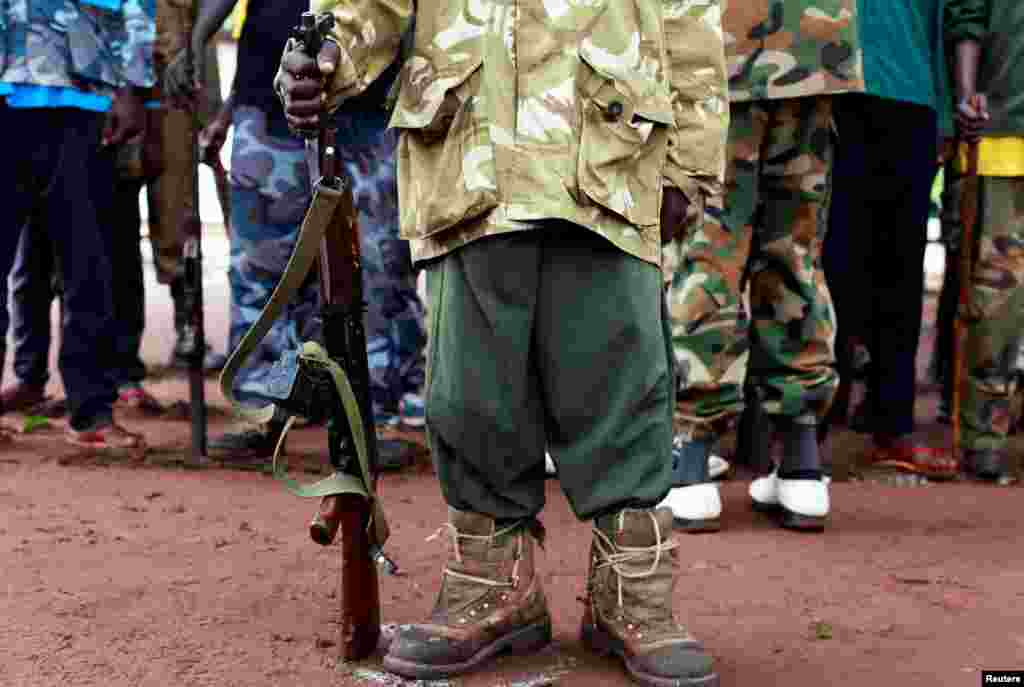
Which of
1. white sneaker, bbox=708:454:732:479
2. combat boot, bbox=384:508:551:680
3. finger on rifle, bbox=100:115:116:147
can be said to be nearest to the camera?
combat boot, bbox=384:508:551:680

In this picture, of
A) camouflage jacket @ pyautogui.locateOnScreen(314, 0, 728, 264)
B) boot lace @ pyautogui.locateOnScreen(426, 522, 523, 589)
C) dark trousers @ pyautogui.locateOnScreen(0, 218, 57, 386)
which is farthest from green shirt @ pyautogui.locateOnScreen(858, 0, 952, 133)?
dark trousers @ pyautogui.locateOnScreen(0, 218, 57, 386)

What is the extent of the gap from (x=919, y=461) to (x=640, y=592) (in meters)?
2.42

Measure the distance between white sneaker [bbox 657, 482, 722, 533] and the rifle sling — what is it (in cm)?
147

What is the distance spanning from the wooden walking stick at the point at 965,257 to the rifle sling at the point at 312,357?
109 inches

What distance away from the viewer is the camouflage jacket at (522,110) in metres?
2.64

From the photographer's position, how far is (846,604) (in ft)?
11.0

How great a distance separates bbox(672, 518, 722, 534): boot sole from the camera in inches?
157

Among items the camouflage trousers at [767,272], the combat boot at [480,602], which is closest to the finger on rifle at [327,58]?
→ the combat boot at [480,602]

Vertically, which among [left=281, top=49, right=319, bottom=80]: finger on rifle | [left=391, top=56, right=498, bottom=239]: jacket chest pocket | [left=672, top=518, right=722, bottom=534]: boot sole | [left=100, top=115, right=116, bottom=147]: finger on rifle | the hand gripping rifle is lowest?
[left=672, top=518, right=722, bottom=534]: boot sole

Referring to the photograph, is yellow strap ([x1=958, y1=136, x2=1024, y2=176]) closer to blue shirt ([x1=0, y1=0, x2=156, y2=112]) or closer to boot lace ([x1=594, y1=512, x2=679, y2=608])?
boot lace ([x1=594, y1=512, x2=679, y2=608])

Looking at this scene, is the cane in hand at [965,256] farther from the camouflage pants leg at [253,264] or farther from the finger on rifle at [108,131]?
the finger on rifle at [108,131]

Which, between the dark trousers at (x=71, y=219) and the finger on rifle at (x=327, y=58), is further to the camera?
the dark trousers at (x=71, y=219)

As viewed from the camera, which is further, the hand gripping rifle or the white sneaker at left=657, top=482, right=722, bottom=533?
the white sneaker at left=657, top=482, right=722, bottom=533

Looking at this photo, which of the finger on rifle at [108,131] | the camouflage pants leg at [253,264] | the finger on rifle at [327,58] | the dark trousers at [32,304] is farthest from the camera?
the dark trousers at [32,304]
